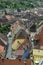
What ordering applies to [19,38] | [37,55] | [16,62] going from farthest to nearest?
[19,38], [37,55], [16,62]

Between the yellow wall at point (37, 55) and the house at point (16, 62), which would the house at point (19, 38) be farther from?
the house at point (16, 62)

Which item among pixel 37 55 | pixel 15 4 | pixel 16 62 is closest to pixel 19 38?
pixel 37 55

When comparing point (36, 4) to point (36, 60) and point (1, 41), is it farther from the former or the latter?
point (36, 60)

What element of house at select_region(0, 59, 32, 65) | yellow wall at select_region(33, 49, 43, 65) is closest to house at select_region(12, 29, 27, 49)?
yellow wall at select_region(33, 49, 43, 65)

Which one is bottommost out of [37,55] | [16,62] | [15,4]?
[15,4]

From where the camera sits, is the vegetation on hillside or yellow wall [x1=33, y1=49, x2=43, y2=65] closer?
yellow wall [x1=33, y1=49, x2=43, y2=65]

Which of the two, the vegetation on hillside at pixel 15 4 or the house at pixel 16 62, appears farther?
the vegetation on hillside at pixel 15 4

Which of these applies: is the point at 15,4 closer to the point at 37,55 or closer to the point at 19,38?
the point at 19,38

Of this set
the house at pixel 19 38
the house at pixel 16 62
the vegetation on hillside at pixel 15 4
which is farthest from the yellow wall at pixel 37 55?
the vegetation on hillside at pixel 15 4

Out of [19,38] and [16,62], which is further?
[19,38]

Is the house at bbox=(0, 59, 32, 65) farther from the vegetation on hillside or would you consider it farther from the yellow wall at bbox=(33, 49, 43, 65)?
the vegetation on hillside

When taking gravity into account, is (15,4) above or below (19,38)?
below
